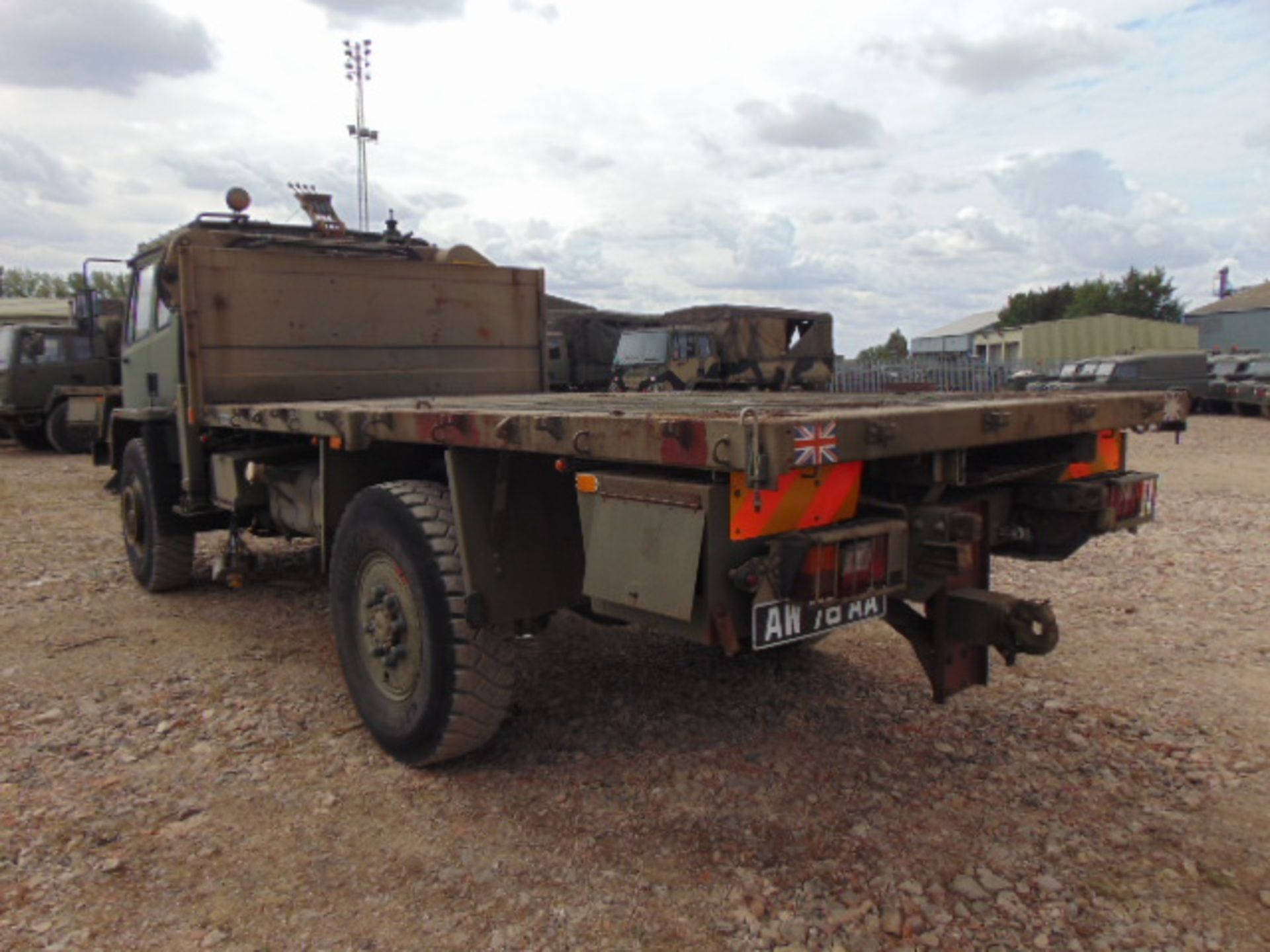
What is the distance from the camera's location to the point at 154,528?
6562 mm

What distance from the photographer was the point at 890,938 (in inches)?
107

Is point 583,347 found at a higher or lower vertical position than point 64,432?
higher

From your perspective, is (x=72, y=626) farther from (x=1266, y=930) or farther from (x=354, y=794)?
(x=1266, y=930)

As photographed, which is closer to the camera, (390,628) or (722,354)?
(390,628)

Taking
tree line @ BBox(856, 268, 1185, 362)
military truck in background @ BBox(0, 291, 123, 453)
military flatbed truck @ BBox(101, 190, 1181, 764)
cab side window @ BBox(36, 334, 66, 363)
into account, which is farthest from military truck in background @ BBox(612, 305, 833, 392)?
tree line @ BBox(856, 268, 1185, 362)

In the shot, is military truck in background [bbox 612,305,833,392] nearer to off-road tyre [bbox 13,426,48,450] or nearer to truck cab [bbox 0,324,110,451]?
truck cab [bbox 0,324,110,451]

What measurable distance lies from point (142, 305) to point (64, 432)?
12.4 metres

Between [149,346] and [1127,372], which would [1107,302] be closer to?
[1127,372]

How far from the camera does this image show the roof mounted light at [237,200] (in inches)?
253

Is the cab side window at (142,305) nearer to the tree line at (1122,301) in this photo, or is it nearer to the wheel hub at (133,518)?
the wheel hub at (133,518)

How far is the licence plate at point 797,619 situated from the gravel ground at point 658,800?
0.78 m

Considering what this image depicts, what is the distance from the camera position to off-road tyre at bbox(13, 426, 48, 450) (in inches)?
709

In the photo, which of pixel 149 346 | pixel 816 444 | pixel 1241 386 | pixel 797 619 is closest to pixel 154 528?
pixel 149 346

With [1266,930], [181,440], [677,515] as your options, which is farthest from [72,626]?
[1266,930]
